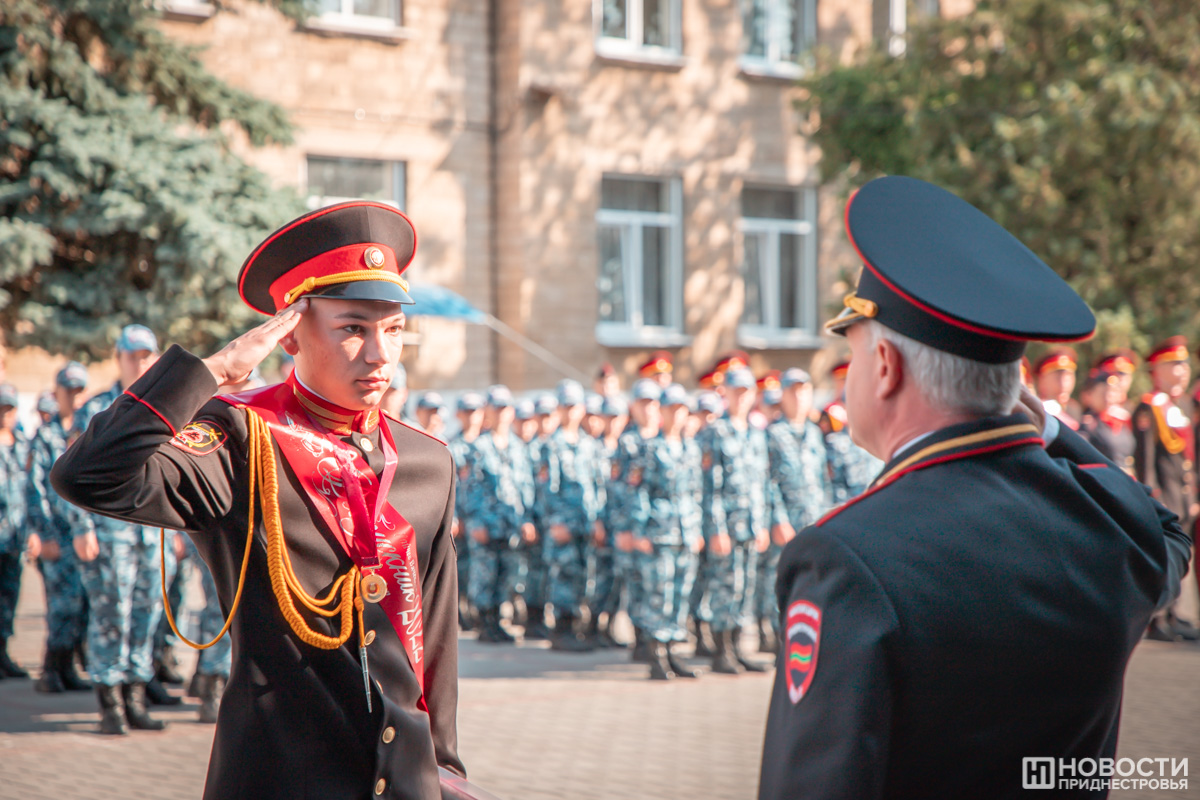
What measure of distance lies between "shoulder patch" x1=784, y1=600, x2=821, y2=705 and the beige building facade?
1415 cm

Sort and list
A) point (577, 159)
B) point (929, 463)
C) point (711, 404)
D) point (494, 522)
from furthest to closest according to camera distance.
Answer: point (577, 159) → point (494, 522) → point (711, 404) → point (929, 463)

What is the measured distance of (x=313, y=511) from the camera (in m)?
2.71

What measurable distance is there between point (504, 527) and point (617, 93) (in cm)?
843

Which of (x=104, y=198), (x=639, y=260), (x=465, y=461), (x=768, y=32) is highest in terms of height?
(x=768, y=32)

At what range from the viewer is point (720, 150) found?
18.6 metres

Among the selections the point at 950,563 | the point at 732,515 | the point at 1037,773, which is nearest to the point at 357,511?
the point at 950,563

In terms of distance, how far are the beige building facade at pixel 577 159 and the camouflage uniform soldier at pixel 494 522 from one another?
4.93 m

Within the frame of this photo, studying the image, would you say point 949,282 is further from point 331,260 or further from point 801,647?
point 331,260

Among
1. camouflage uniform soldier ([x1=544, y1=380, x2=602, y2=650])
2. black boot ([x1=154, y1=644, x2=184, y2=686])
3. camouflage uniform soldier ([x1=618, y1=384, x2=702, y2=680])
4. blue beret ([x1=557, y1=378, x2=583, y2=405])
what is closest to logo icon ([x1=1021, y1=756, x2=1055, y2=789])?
camouflage uniform soldier ([x1=618, y1=384, x2=702, y2=680])

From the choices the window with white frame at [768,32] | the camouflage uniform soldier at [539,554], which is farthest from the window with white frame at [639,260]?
the camouflage uniform soldier at [539,554]

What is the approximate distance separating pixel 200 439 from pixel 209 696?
5.64 m

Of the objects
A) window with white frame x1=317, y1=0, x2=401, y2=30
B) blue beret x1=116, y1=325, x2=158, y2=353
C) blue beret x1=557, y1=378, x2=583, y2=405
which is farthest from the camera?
window with white frame x1=317, y1=0, x2=401, y2=30

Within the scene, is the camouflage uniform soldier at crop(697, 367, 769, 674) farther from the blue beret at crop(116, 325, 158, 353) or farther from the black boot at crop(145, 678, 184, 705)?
the blue beret at crop(116, 325, 158, 353)

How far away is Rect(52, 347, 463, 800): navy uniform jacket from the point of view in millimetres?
2414
